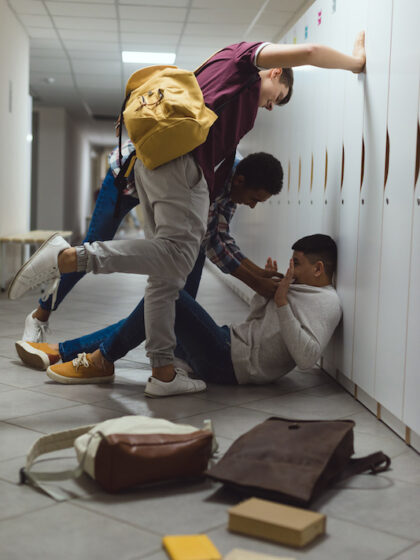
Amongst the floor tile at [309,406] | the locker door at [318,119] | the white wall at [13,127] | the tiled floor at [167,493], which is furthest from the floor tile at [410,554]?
the white wall at [13,127]

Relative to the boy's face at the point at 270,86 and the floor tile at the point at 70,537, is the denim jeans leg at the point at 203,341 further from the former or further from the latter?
Answer: the floor tile at the point at 70,537

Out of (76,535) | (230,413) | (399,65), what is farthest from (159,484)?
(399,65)

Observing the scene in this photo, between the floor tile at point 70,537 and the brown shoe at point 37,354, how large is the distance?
146 centimetres

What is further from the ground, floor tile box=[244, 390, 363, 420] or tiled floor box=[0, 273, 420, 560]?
tiled floor box=[0, 273, 420, 560]

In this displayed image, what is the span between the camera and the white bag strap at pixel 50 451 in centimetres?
169

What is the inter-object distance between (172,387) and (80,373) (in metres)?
0.42

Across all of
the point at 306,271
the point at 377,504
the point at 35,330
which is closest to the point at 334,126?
the point at 306,271

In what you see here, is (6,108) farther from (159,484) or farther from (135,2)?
(159,484)

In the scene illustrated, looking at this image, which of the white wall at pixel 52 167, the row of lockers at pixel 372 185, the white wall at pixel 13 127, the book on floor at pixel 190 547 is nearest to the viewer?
the book on floor at pixel 190 547

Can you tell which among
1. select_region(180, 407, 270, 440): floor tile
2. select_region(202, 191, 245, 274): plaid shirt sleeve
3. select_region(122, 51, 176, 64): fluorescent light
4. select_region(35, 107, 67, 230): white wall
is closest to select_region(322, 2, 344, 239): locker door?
select_region(202, 191, 245, 274): plaid shirt sleeve

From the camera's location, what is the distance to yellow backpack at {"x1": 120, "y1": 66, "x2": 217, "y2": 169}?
234 centimetres

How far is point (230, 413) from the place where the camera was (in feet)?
8.02

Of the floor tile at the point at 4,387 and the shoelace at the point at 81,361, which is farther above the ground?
the shoelace at the point at 81,361

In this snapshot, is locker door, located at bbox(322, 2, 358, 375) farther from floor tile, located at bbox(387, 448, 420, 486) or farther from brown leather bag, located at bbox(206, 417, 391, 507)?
brown leather bag, located at bbox(206, 417, 391, 507)
